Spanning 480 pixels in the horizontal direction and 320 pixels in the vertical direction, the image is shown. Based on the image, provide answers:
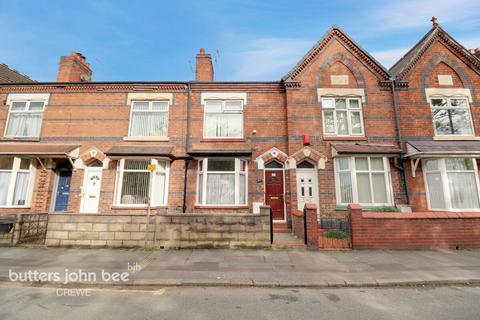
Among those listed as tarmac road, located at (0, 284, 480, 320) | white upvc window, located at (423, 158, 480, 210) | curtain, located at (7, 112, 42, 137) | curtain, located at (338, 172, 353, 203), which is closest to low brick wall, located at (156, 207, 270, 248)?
tarmac road, located at (0, 284, 480, 320)

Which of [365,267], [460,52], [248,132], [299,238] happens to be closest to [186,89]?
[248,132]

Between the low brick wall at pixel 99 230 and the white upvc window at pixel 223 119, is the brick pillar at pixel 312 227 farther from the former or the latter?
the white upvc window at pixel 223 119

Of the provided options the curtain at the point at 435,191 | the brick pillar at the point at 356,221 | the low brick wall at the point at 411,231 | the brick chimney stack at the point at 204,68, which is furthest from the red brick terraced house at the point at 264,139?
the brick pillar at the point at 356,221

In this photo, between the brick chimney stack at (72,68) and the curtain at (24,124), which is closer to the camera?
the curtain at (24,124)

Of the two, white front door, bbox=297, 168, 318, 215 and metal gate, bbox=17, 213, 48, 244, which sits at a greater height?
white front door, bbox=297, 168, 318, 215

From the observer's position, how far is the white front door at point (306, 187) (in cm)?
1036

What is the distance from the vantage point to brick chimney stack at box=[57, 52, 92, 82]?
1256 centimetres

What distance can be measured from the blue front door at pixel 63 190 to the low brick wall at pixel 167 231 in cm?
410

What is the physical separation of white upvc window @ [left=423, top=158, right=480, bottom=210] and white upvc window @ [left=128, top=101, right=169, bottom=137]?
12783 mm

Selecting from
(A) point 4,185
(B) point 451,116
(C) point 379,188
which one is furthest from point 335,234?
(A) point 4,185

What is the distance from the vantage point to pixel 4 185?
421 inches

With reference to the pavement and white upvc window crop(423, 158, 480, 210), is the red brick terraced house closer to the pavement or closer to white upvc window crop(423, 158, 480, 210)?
white upvc window crop(423, 158, 480, 210)

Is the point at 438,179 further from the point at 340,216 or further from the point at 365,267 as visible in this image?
the point at 365,267

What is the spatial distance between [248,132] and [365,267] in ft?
24.5
